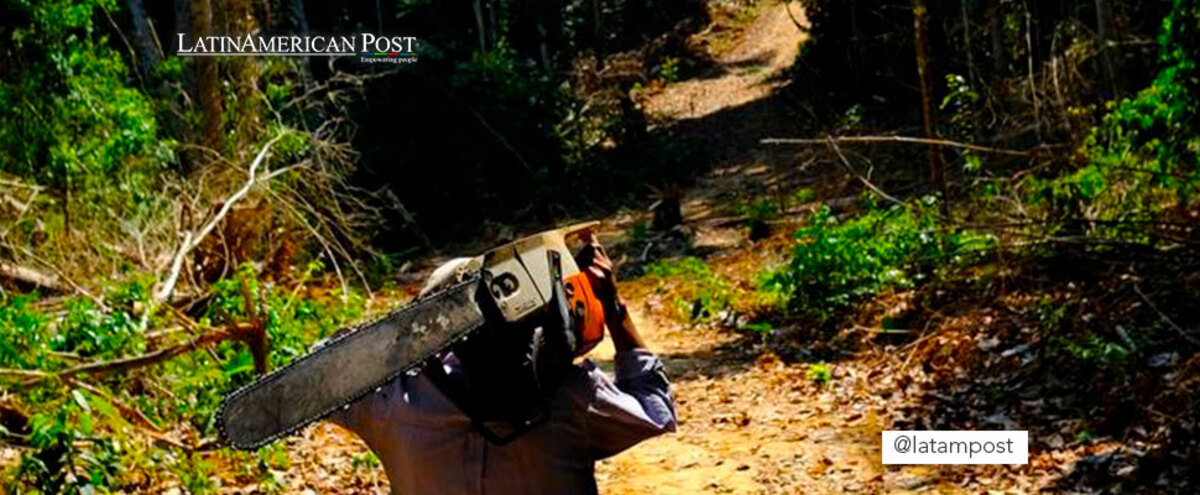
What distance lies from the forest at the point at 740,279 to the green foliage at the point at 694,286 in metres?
0.05

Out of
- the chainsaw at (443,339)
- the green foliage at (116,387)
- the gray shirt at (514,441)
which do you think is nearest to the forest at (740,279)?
the green foliage at (116,387)

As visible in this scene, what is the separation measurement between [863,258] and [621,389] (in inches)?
344

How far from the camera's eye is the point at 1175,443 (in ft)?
20.0

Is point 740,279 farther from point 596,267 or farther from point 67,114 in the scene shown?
point 596,267

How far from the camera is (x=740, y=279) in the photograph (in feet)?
51.4

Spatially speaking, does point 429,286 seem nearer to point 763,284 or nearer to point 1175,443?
point 1175,443

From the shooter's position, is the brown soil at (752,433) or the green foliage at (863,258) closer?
the brown soil at (752,433)

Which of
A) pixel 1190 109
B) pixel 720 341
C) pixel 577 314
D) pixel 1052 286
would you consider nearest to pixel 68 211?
pixel 720 341

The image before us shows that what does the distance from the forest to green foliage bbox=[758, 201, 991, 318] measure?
0.10ft

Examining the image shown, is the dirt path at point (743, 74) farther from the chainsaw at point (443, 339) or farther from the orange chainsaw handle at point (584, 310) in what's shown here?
the chainsaw at point (443, 339)

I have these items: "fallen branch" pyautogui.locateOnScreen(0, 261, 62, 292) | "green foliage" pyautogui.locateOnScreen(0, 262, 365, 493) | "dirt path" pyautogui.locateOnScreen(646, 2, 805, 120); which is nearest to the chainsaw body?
"green foliage" pyautogui.locateOnScreen(0, 262, 365, 493)

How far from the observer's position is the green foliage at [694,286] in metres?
13.7

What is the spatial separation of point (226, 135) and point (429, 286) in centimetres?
1163

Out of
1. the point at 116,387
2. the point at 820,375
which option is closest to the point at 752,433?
the point at 820,375
